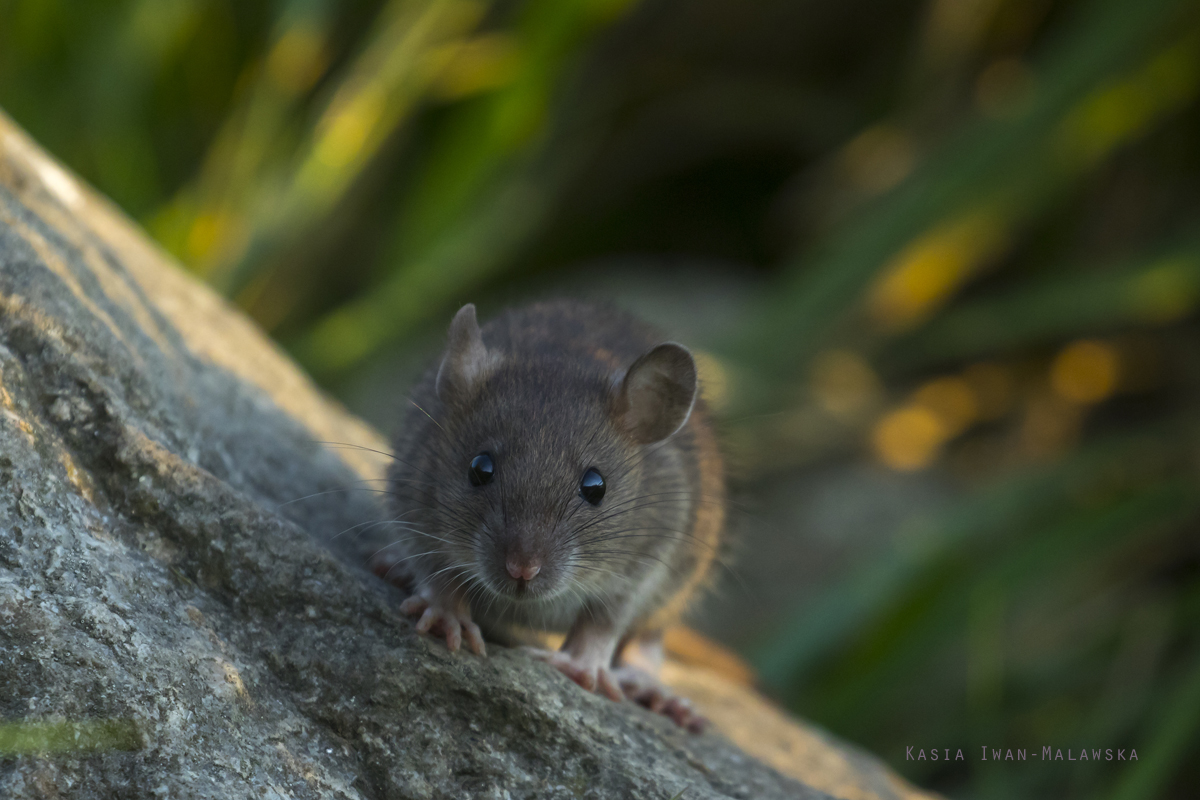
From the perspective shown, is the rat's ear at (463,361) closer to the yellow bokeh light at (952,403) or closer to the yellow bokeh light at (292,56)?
the yellow bokeh light at (292,56)

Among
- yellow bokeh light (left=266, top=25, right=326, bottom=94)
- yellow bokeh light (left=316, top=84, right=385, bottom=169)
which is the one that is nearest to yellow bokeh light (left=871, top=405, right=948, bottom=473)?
yellow bokeh light (left=316, top=84, right=385, bottom=169)

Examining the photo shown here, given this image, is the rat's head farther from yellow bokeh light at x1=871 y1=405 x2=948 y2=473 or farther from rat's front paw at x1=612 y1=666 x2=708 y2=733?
yellow bokeh light at x1=871 y1=405 x2=948 y2=473

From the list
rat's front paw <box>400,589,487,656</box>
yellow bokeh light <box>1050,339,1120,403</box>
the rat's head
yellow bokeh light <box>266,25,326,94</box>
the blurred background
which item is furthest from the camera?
yellow bokeh light <box>1050,339,1120,403</box>

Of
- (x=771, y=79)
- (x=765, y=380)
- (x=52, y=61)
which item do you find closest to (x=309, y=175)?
(x=52, y=61)

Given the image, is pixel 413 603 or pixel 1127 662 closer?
pixel 413 603

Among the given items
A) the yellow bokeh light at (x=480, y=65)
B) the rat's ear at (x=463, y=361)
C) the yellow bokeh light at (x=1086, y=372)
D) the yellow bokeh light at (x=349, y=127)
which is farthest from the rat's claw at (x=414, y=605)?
the yellow bokeh light at (x=1086, y=372)

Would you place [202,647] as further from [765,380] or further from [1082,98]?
[1082,98]
